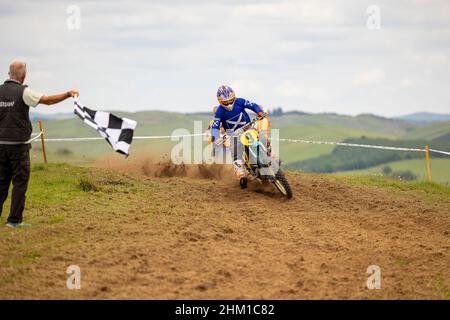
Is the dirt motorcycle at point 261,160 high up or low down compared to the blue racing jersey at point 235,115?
down

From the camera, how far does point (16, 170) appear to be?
455 inches

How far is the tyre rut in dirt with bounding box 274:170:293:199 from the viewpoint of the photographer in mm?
15141

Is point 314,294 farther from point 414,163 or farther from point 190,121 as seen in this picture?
point 190,121

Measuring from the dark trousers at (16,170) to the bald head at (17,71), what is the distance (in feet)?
3.40

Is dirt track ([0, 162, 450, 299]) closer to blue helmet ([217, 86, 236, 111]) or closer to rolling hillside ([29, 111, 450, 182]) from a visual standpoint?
blue helmet ([217, 86, 236, 111])

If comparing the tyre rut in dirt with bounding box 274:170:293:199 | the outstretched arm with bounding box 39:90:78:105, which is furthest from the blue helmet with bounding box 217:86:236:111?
the outstretched arm with bounding box 39:90:78:105

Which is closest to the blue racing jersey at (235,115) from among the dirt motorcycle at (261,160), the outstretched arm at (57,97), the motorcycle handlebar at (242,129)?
the motorcycle handlebar at (242,129)

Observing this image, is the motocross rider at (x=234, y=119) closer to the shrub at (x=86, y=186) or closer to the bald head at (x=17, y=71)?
the shrub at (x=86, y=186)

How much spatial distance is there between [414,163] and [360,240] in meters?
60.0

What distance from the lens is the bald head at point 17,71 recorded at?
1131 centimetres

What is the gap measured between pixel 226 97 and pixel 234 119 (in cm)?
60

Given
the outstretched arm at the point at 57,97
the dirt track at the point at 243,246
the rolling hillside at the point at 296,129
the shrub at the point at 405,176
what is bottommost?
the dirt track at the point at 243,246

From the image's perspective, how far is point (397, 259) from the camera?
10.7 meters

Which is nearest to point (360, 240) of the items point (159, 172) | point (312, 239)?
→ point (312, 239)
